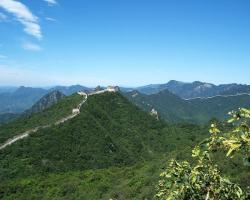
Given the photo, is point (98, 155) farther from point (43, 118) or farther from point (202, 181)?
point (202, 181)

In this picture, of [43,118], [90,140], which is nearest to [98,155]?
[90,140]

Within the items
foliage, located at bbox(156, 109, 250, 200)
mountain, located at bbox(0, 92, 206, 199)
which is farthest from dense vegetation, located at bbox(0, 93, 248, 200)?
foliage, located at bbox(156, 109, 250, 200)

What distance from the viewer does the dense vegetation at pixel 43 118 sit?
146125 millimetres

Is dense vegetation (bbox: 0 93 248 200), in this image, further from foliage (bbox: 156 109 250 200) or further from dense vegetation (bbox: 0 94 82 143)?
foliage (bbox: 156 109 250 200)

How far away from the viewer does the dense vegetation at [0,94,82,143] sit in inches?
5753

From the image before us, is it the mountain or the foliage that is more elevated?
the foliage

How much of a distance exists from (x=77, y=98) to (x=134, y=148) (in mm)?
36389

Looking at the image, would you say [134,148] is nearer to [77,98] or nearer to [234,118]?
[77,98]

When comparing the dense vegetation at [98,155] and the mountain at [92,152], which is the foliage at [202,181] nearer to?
the dense vegetation at [98,155]

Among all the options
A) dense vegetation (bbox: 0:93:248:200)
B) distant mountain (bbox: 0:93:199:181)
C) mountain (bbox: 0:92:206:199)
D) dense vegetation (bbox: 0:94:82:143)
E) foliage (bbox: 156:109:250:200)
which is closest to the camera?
foliage (bbox: 156:109:250:200)

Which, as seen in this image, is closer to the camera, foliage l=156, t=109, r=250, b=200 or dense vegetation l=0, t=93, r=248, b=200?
foliage l=156, t=109, r=250, b=200

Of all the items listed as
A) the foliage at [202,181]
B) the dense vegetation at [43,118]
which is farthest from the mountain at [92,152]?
the foliage at [202,181]

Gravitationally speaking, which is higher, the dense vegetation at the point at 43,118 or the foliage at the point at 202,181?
the foliage at the point at 202,181

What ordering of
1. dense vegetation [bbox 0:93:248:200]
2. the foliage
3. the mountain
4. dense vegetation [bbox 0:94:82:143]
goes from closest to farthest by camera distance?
the foliage, dense vegetation [bbox 0:93:248:200], the mountain, dense vegetation [bbox 0:94:82:143]
